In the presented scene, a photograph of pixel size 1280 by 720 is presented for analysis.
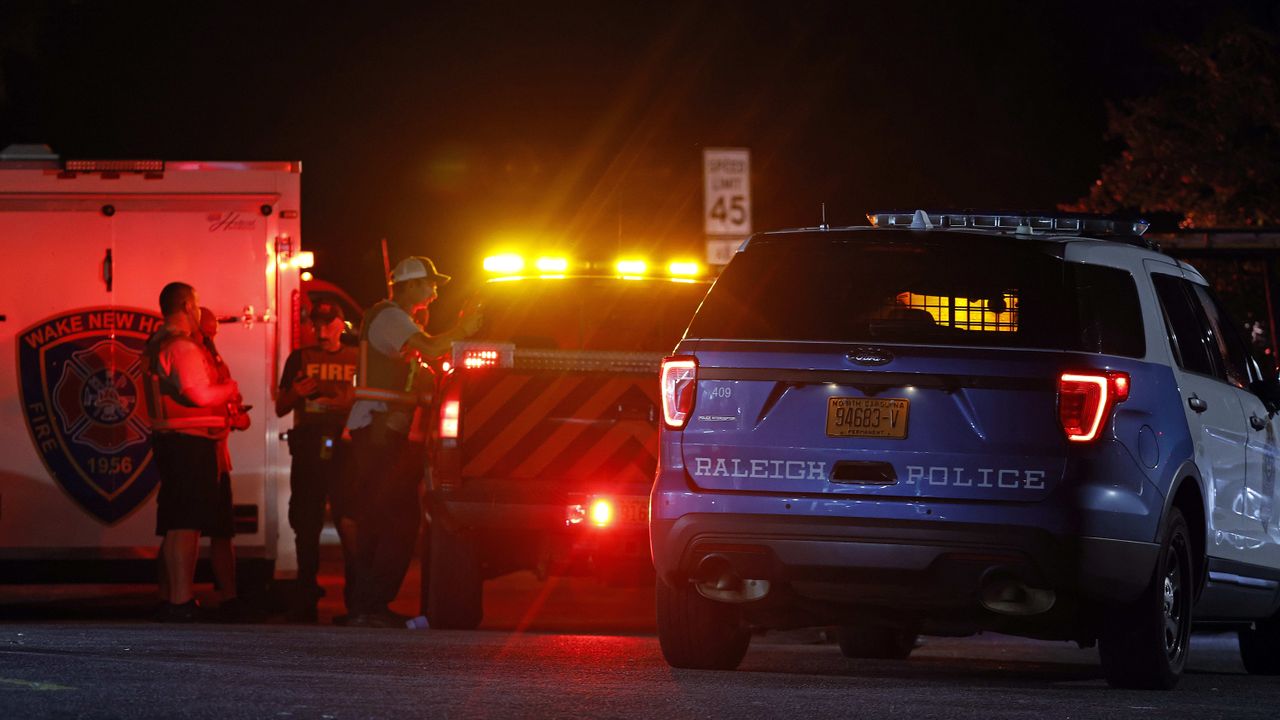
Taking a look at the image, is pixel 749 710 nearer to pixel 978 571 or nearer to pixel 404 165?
pixel 978 571

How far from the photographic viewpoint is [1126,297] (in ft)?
25.9

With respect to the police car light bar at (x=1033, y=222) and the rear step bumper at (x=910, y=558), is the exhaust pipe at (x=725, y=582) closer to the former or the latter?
the rear step bumper at (x=910, y=558)

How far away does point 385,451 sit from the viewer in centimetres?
1221

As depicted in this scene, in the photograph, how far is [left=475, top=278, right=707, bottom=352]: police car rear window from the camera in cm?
1216

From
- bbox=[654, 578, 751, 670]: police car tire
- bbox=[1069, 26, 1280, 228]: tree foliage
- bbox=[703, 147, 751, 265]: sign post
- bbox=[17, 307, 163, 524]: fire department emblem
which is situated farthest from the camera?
bbox=[1069, 26, 1280, 228]: tree foliage

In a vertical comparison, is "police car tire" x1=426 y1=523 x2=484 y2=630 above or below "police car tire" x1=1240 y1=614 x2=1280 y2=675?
above

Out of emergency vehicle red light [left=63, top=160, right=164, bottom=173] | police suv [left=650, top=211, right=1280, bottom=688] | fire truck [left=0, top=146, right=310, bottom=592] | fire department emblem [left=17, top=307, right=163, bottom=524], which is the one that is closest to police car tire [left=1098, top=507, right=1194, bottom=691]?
police suv [left=650, top=211, right=1280, bottom=688]

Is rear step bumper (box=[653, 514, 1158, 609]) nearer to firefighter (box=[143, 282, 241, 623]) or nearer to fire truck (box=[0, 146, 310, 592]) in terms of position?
firefighter (box=[143, 282, 241, 623])

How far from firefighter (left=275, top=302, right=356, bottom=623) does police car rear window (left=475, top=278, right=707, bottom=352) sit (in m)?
1.78

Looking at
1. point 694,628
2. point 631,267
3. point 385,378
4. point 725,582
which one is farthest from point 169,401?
point 725,582

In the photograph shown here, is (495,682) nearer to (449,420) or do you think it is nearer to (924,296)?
(924,296)

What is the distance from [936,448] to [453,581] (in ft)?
14.2

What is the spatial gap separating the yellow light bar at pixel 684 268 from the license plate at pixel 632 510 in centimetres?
181

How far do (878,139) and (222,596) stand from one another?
68.6ft
